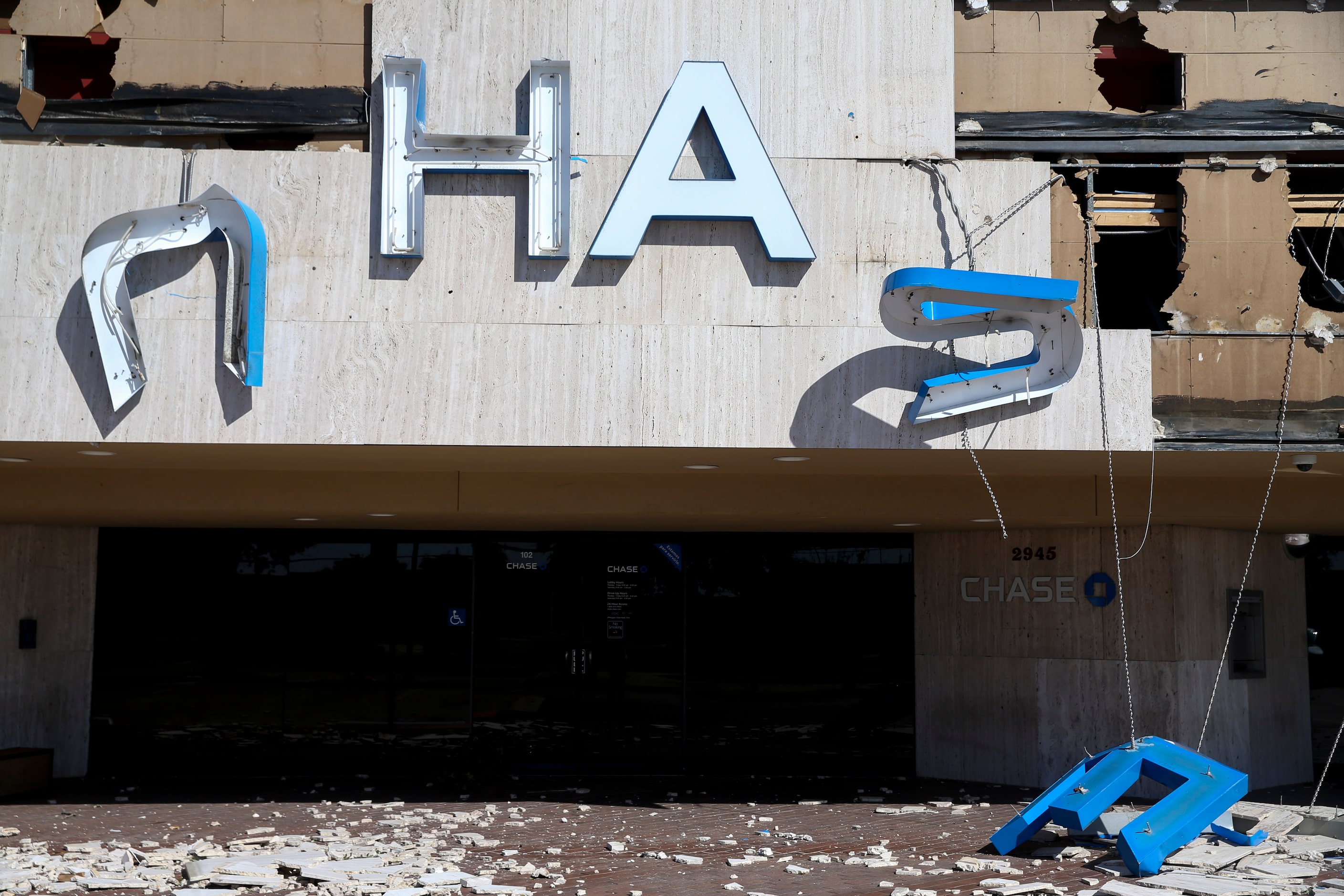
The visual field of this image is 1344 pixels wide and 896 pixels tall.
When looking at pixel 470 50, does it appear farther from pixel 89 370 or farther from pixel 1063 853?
pixel 1063 853

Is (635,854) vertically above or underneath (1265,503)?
underneath

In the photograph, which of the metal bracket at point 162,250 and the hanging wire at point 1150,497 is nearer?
the metal bracket at point 162,250

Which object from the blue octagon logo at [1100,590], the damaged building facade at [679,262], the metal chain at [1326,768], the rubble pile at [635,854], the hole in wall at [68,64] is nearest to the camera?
the rubble pile at [635,854]

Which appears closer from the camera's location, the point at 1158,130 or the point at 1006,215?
the point at 1006,215

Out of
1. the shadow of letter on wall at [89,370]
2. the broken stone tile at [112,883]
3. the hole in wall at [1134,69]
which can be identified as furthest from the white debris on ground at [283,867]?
the hole in wall at [1134,69]

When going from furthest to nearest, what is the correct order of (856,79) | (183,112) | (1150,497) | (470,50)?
1. (1150,497)
2. (183,112)
3. (856,79)
4. (470,50)

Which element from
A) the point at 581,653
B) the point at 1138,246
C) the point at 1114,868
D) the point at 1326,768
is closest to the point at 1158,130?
the point at 1138,246

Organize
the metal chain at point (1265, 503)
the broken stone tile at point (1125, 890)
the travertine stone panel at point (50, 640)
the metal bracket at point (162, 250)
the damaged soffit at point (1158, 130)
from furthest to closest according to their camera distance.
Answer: the travertine stone panel at point (50, 640) → the damaged soffit at point (1158, 130) → the metal chain at point (1265, 503) → the metal bracket at point (162, 250) → the broken stone tile at point (1125, 890)

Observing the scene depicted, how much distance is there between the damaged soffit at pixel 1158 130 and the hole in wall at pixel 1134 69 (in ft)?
0.89

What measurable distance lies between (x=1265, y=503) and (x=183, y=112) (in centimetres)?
1070

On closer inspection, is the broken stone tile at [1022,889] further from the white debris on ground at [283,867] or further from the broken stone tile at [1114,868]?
the white debris on ground at [283,867]

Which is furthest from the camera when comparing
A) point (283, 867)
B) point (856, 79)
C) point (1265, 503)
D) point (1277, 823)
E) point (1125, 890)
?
point (1265, 503)

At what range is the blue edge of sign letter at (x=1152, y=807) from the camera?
874cm

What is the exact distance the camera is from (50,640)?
13805 millimetres
